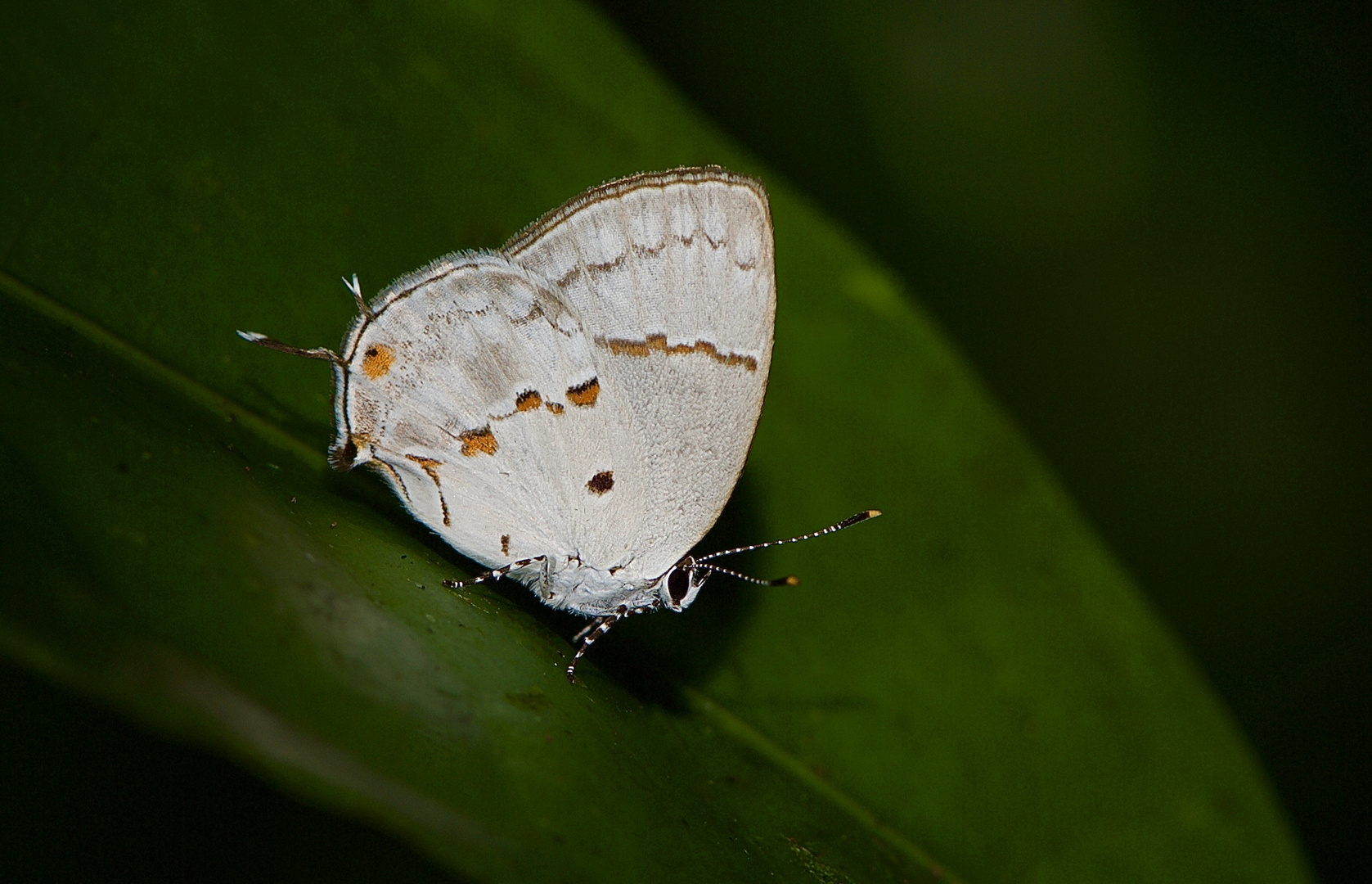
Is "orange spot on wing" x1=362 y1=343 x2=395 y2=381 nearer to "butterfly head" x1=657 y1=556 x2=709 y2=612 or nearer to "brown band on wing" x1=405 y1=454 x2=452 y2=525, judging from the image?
"brown band on wing" x1=405 y1=454 x2=452 y2=525

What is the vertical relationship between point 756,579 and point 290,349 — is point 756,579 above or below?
above

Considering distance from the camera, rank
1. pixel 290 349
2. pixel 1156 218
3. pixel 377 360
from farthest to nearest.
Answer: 1. pixel 1156 218
2. pixel 377 360
3. pixel 290 349

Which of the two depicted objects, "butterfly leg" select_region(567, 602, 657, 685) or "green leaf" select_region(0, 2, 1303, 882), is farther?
"butterfly leg" select_region(567, 602, 657, 685)

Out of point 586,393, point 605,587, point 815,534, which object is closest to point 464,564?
point 605,587

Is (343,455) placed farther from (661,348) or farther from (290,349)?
(661,348)

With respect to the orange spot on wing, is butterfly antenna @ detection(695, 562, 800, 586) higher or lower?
higher

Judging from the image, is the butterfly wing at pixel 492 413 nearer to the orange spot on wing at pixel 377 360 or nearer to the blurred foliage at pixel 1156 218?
the orange spot on wing at pixel 377 360

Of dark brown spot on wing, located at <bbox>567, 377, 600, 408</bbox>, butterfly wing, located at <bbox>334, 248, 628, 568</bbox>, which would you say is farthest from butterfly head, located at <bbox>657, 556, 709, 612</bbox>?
dark brown spot on wing, located at <bbox>567, 377, 600, 408</bbox>
